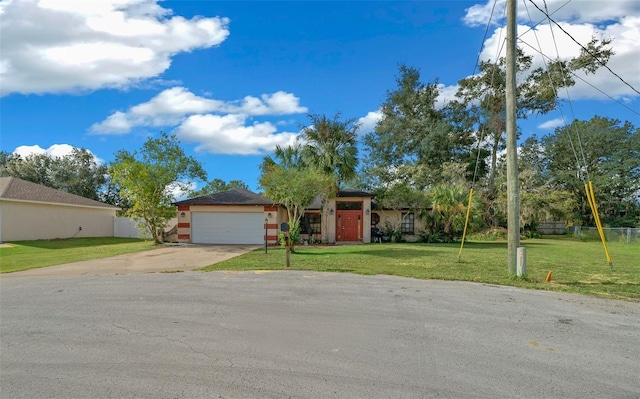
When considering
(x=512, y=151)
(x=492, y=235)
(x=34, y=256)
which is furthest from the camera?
(x=492, y=235)

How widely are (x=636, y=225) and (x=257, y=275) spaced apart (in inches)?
1623

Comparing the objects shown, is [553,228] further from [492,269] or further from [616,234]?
[492,269]

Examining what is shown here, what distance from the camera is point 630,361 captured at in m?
4.68

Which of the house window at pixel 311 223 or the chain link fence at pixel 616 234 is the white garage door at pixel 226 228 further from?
the chain link fence at pixel 616 234

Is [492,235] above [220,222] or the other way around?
the other way around

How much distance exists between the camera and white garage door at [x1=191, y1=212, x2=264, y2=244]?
23.3 m

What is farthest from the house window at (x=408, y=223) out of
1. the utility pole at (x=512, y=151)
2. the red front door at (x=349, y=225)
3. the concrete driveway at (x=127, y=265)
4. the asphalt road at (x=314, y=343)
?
the asphalt road at (x=314, y=343)

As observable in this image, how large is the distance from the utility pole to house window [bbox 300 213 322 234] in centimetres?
1508

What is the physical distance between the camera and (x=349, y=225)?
24.4m

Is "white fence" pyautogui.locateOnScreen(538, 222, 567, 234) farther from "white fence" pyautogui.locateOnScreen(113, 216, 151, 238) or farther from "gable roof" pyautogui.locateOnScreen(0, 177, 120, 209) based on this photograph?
"gable roof" pyautogui.locateOnScreen(0, 177, 120, 209)

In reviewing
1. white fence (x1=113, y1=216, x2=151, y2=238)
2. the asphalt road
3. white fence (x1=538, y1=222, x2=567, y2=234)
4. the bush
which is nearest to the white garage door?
white fence (x1=113, y1=216, x2=151, y2=238)

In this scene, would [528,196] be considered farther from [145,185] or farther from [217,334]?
[217,334]

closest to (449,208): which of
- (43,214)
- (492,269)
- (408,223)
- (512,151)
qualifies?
(408,223)

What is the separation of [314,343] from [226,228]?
1897 centimetres
